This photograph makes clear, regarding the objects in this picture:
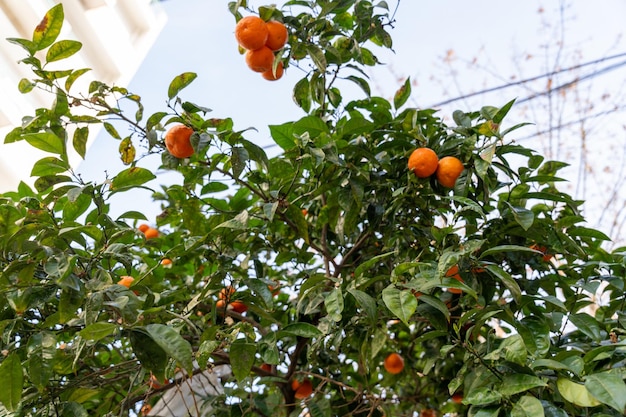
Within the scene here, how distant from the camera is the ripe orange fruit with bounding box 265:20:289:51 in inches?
45.1

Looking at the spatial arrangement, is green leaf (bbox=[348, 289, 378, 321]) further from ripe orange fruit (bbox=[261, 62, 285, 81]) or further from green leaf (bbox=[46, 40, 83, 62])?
green leaf (bbox=[46, 40, 83, 62])

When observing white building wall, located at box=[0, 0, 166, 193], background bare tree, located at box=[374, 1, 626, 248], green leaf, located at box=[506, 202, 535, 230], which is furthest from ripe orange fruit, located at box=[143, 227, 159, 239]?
background bare tree, located at box=[374, 1, 626, 248]

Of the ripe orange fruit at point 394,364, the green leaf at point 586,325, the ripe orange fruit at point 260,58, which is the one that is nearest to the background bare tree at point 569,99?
the ripe orange fruit at point 394,364

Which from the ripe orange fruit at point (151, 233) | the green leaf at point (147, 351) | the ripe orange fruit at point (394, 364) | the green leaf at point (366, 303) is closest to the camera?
the green leaf at point (147, 351)

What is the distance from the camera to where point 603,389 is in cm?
72

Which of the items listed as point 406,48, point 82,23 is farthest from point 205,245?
point 406,48

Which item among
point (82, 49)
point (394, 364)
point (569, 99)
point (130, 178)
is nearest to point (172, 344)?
point (130, 178)

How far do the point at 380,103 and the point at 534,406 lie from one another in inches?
27.0

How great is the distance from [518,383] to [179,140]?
667mm

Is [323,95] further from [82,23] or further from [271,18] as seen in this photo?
[82,23]

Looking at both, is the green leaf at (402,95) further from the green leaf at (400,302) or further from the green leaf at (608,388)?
the green leaf at (608,388)

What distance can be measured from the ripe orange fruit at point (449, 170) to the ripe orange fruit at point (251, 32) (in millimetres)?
398

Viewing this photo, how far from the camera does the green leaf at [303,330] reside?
0.94 metres

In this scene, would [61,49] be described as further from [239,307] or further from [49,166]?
[239,307]
